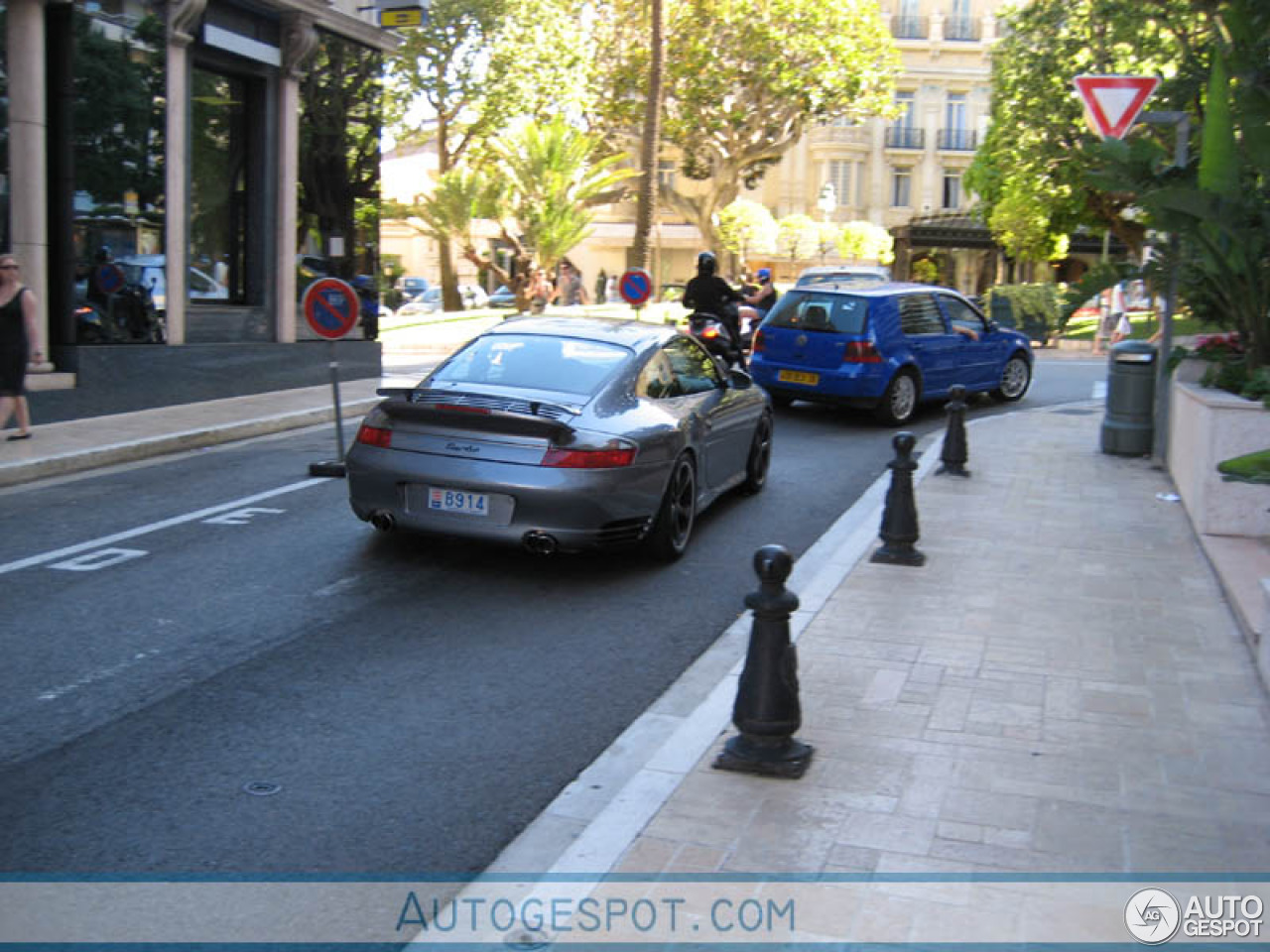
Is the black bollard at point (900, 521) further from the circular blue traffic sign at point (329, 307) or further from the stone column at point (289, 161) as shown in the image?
the stone column at point (289, 161)

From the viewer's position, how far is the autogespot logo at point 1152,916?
12.1ft

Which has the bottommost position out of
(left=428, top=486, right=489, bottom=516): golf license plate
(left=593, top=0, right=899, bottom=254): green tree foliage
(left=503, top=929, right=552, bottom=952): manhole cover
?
(left=503, top=929, right=552, bottom=952): manhole cover

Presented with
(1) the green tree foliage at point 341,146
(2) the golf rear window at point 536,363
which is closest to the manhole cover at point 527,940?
(2) the golf rear window at point 536,363

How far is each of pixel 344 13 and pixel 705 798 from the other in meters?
17.5

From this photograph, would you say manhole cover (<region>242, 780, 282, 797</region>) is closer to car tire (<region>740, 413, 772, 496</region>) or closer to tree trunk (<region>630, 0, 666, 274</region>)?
car tire (<region>740, 413, 772, 496</region>)

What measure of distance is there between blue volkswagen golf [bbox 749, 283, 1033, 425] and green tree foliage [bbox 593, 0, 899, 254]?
30.2m

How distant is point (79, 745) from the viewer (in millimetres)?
5113

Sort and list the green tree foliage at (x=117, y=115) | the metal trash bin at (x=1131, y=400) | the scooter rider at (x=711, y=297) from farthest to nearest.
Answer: the scooter rider at (x=711, y=297), the green tree foliage at (x=117, y=115), the metal trash bin at (x=1131, y=400)

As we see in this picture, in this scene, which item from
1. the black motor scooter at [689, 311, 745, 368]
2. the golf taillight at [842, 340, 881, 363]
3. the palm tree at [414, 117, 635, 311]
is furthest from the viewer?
the palm tree at [414, 117, 635, 311]

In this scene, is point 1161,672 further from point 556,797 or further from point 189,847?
point 189,847

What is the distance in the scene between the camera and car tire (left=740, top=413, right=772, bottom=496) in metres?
10.9

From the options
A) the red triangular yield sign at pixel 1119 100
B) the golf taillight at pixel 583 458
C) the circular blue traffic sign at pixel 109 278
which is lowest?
the golf taillight at pixel 583 458

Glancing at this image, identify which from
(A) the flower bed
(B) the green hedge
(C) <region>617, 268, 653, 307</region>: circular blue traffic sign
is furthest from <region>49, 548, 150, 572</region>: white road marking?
(B) the green hedge

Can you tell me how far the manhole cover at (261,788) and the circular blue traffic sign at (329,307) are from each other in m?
7.55
